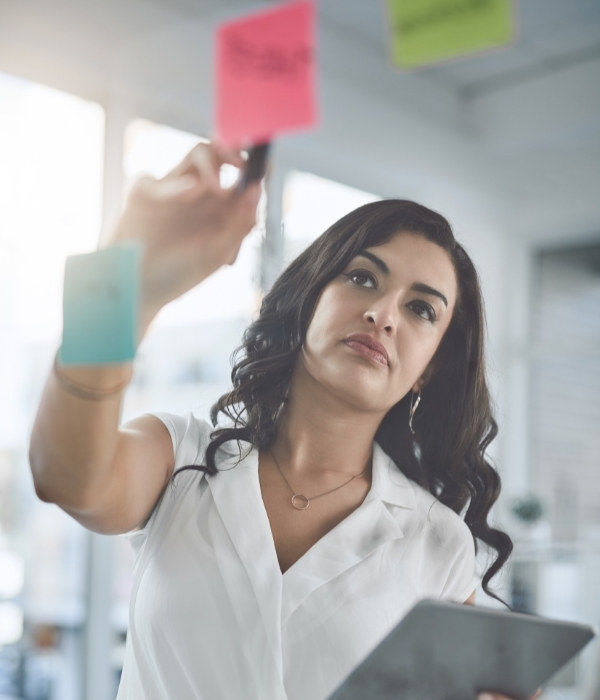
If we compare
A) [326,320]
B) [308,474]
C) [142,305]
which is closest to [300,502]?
[308,474]

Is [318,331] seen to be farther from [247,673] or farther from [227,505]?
[247,673]

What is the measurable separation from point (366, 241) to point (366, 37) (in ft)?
9.19

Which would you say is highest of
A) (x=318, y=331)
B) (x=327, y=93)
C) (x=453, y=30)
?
(x=327, y=93)

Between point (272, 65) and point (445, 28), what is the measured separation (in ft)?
0.84

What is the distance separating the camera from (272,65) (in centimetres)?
110

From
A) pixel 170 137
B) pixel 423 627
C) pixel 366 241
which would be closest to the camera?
pixel 423 627

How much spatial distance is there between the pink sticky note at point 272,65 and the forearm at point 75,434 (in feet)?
1.29

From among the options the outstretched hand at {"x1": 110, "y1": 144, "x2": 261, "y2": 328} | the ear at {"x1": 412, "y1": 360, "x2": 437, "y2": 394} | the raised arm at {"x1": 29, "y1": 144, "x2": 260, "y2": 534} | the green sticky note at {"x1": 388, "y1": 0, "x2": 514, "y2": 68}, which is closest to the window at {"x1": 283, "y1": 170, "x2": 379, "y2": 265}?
the ear at {"x1": 412, "y1": 360, "x2": 437, "y2": 394}

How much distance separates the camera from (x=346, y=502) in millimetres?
1413

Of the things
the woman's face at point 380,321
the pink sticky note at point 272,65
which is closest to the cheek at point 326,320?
the woman's face at point 380,321

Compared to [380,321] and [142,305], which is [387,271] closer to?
[380,321]

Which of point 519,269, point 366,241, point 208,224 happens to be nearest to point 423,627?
point 208,224

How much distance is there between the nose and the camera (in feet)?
4.33

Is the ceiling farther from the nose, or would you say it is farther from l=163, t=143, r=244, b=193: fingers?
l=163, t=143, r=244, b=193: fingers
